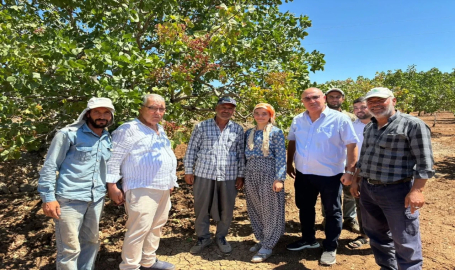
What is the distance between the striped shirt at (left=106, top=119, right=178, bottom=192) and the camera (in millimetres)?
2771

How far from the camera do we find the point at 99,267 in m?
3.40

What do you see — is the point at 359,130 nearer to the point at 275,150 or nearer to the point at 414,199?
the point at 275,150

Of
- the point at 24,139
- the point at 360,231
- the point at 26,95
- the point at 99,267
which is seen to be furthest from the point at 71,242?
the point at 360,231

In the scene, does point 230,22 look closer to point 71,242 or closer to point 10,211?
point 71,242

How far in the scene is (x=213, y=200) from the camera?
354 centimetres

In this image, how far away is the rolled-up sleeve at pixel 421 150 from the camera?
2.31m

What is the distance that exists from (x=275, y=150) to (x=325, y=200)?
79 cm

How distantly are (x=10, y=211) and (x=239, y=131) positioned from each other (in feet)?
14.4

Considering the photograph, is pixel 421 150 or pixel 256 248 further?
pixel 256 248

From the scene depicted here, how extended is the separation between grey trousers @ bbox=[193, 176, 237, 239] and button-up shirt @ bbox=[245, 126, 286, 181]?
48 cm

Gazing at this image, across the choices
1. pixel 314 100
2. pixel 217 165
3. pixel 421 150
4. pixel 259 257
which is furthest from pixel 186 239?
pixel 421 150

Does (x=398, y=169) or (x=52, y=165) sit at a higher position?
(x=52, y=165)

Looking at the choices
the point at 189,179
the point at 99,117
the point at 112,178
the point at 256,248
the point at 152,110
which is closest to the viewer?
Answer: the point at 99,117

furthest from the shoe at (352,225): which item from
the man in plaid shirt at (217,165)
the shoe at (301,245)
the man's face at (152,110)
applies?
the man's face at (152,110)
